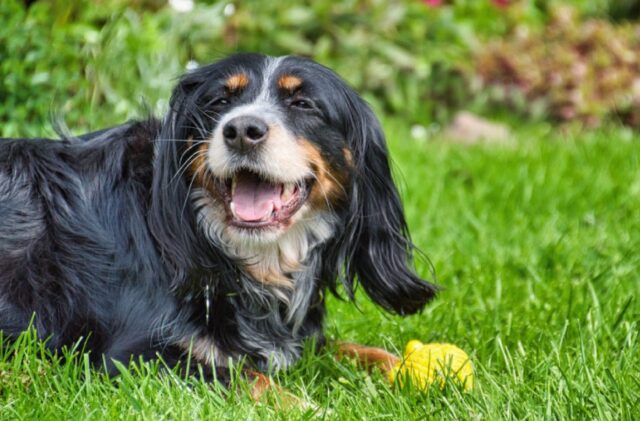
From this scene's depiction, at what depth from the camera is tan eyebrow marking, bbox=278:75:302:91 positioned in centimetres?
311

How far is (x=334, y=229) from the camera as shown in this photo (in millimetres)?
3238

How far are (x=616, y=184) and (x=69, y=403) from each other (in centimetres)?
384

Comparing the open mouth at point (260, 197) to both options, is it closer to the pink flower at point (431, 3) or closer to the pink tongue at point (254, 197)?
the pink tongue at point (254, 197)

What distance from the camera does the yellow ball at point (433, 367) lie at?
2.90 m

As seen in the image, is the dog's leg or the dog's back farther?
the dog's leg

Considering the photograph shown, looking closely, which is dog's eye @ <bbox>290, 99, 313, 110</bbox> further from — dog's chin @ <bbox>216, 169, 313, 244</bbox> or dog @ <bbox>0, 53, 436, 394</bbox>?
dog's chin @ <bbox>216, 169, 313, 244</bbox>

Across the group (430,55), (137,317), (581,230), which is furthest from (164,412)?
(430,55)

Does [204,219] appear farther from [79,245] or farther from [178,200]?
[79,245]

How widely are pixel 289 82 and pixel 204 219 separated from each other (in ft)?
1.69

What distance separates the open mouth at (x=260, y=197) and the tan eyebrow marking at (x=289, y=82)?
0.97 feet

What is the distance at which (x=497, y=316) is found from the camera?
370 centimetres

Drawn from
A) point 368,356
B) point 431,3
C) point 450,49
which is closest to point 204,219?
point 368,356

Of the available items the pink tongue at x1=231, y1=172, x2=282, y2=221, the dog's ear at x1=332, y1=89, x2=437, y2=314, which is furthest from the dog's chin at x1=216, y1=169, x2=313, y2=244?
→ the dog's ear at x1=332, y1=89, x2=437, y2=314

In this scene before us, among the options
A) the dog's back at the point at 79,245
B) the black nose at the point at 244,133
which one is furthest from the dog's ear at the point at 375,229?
the dog's back at the point at 79,245
